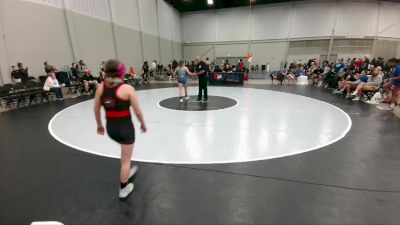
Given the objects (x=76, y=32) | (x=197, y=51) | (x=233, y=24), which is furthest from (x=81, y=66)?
(x=233, y=24)

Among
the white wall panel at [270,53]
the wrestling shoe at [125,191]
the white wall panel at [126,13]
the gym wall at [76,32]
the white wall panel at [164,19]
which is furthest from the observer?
the white wall panel at [270,53]

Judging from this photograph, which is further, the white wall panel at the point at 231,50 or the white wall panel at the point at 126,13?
the white wall panel at the point at 231,50

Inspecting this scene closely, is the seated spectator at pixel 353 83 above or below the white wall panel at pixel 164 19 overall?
below

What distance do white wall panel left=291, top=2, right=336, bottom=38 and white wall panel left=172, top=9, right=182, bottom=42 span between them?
13.1m

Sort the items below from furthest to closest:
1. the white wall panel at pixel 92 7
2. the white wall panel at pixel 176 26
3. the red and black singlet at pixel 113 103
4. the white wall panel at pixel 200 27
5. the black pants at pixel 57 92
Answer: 1. the white wall panel at pixel 200 27
2. the white wall panel at pixel 176 26
3. the white wall panel at pixel 92 7
4. the black pants at pixel 57 92
5. the red and black singlet at pixel 113 103

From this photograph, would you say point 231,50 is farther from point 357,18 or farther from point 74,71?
point 74,71

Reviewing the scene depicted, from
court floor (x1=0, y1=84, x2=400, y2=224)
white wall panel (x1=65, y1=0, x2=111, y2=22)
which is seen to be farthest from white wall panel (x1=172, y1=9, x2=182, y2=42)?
court floor (x1=0, y1=84, x2=400, y2=224)

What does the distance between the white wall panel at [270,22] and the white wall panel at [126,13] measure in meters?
13.8

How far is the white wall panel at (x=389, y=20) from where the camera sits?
846 inches

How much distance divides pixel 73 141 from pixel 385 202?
201 inches

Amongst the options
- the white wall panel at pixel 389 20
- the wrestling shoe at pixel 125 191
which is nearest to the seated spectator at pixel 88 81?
the wrestling shoe at pixel 125 191

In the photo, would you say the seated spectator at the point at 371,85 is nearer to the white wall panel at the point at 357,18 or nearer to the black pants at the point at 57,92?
the black pants at the point at 57,92

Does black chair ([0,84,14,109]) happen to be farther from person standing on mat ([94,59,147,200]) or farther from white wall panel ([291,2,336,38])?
white wall panel ([291,2,336,38])

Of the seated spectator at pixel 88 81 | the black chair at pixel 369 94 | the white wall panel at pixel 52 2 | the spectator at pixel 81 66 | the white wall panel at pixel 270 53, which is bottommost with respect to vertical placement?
the black chair at pixel 369 94
